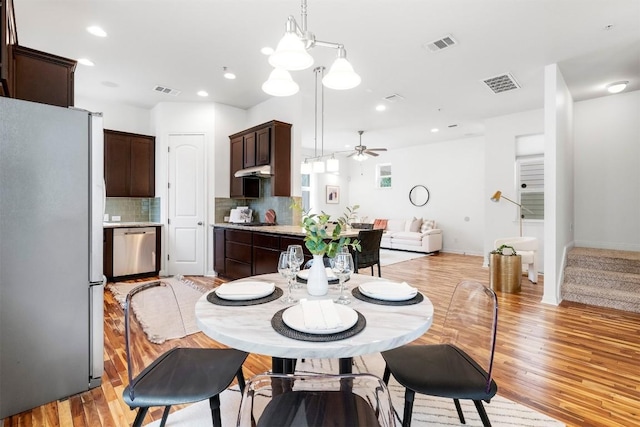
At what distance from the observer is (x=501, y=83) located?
4.39 m

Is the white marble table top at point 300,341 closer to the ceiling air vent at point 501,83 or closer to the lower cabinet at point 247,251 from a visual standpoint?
the lower cabinet at point 247,251

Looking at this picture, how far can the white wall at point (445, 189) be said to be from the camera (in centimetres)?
768

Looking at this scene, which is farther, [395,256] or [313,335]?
[395,256]

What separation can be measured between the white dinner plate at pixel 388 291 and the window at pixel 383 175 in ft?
27.3

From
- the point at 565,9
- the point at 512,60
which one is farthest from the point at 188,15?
the point at 512,60

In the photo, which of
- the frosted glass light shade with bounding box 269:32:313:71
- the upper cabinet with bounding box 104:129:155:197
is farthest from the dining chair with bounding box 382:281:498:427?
the upper cabinet with bounding box 104:129:155:197

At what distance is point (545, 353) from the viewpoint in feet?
8.28

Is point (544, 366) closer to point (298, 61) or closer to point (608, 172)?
point (298, 61)

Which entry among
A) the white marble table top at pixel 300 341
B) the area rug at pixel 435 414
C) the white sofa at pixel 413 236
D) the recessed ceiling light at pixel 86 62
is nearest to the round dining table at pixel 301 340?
the white marble table top at pixel 300 341

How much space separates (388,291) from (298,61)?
4.38ft

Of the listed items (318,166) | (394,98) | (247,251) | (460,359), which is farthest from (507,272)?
(247,251)

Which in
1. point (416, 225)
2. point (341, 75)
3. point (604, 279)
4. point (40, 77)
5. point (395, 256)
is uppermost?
point (40, 77)

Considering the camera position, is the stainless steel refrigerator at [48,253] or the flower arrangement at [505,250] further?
the flower arrangement at [505,250]

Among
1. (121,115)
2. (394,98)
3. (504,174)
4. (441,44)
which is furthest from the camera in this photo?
(504,174)
